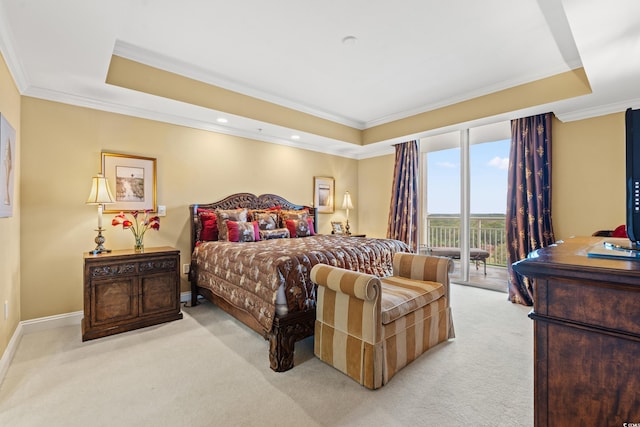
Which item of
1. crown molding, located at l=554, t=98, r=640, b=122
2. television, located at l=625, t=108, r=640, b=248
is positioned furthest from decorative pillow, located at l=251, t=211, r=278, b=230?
crown molding, located at l=554, t=98, r=640, b=122

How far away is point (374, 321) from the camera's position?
1960 millimetres

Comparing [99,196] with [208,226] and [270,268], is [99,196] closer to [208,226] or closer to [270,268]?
[208,226]

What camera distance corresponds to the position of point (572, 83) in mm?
3207

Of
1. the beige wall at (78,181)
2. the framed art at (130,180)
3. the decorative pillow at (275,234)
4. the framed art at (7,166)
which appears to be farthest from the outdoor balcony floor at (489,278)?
the framed art at (7,166)

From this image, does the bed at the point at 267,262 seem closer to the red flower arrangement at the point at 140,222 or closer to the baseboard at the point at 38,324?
the red flower arrangement at the point at 140,222

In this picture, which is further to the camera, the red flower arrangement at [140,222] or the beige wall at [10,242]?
the red flower arrangement at [140,222]

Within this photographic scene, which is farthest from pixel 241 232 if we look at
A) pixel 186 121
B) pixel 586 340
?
pixel 586 340

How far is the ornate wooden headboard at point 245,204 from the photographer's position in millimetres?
3958

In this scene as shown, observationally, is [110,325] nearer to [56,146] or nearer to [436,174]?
[56,146]

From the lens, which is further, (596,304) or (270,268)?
(270,268)

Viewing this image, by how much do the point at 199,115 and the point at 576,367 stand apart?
13.5 feet

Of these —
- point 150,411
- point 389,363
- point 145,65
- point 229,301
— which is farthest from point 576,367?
point 145,65

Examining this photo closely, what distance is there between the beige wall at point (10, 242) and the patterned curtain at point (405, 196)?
5.06 metres

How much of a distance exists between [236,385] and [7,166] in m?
2.48
